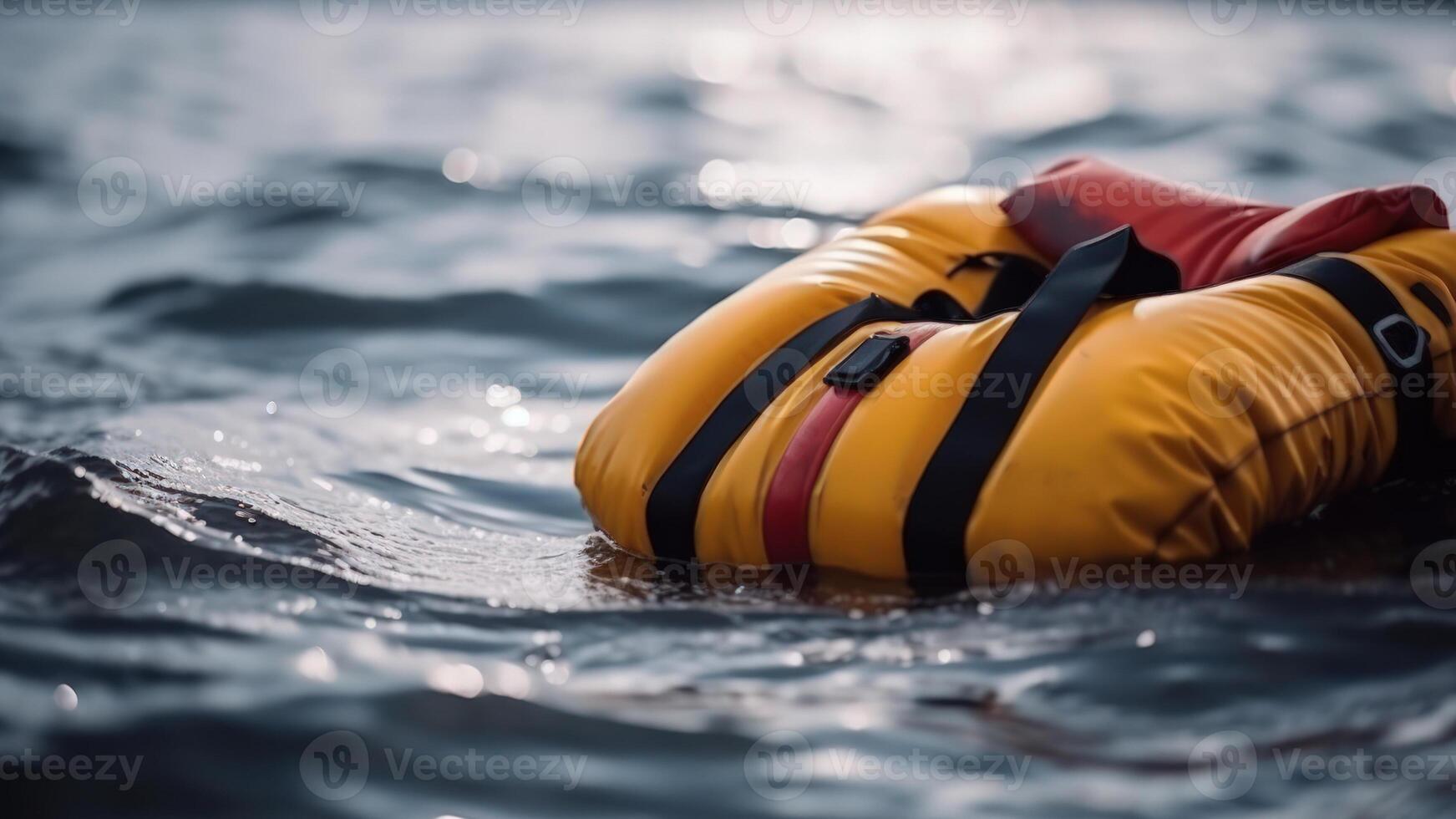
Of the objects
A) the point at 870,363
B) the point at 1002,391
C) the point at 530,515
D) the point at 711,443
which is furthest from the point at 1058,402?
the point at 530,515

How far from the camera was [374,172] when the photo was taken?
698 cm

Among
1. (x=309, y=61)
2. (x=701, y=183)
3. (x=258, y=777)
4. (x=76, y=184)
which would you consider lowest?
(x=258, y=777)

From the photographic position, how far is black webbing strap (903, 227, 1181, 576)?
2.26 m

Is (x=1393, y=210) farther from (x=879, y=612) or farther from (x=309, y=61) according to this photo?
(x=309, y=61)

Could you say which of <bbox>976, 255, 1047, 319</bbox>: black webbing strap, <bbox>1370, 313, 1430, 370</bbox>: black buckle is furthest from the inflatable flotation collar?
<bbox>976, 255, 1047, 319</bbox>: black webbing strap

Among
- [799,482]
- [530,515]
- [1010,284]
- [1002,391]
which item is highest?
[1010,284]

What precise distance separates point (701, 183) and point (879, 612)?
15.2 ft

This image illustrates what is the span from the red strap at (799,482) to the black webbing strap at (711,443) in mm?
150

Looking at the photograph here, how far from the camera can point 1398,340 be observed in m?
2.48

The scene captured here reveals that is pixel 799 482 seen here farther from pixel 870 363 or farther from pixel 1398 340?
pixel 1398 340

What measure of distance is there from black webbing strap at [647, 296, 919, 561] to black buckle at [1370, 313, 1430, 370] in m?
0.95

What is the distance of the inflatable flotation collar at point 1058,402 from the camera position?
2.21 m

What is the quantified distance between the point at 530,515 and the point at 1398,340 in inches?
75.4

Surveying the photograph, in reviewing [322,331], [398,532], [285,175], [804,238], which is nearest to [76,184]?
[285,175]
